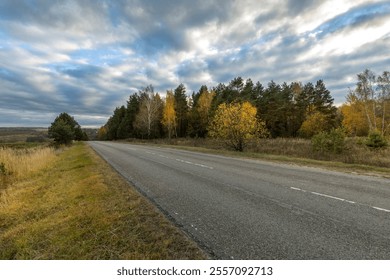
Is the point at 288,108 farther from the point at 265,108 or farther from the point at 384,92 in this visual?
the point at 384,92

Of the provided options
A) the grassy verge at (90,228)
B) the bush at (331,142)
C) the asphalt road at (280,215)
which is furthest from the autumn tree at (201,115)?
the grassy verge at (90,228)

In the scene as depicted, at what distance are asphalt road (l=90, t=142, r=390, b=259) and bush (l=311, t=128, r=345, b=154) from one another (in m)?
11.2

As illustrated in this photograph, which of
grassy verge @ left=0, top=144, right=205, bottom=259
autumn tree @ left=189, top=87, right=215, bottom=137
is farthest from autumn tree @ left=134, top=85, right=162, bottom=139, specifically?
grassy verge @ left=0, top=144, right=205, bottom=259

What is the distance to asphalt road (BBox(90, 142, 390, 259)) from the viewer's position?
3.80 metres

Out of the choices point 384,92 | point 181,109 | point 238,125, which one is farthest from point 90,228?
point 181,109

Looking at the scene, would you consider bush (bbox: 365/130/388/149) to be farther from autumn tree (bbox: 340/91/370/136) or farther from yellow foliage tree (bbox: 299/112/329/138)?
autumn tree (bbox: 340/91/370/136)

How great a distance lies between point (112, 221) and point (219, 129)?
2091 centimetres

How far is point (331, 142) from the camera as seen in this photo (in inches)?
776

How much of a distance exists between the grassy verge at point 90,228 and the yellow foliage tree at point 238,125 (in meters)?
17.6

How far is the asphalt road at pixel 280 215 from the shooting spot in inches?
150

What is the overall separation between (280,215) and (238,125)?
19.5m

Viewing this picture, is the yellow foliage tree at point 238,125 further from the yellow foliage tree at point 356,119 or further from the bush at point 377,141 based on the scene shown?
the yellow foliage tree at point 356,119

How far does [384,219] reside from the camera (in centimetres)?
498

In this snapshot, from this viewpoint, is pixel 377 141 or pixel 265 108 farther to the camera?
pixel 265 108
